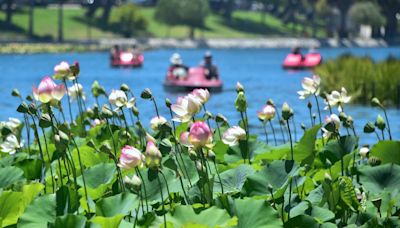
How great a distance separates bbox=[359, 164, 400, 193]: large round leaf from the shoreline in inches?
3284

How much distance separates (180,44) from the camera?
4424 inches

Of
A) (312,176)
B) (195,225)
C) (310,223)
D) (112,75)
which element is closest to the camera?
(195,225)

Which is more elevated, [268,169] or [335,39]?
[268,169]

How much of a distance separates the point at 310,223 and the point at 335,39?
12680 centimetres

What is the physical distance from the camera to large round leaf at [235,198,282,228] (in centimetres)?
454

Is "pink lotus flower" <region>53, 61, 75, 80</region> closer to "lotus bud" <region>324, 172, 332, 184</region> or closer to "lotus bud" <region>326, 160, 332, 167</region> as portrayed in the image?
"lotus bud" <region>326, 160, 332, 167</region>

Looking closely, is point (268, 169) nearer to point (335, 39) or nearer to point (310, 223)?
point (310, 223)

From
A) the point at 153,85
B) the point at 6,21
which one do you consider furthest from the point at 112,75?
the point at 6,21

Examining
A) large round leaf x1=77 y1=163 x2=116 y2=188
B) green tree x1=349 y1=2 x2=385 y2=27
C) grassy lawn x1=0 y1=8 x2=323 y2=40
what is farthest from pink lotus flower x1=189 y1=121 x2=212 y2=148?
green tree x1=349 y1=2 x2=385 y2=27

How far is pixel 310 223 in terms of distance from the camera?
15.5 ft

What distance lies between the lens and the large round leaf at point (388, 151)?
6.29m

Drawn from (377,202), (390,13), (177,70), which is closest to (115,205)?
(377,202)

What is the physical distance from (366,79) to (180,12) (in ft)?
302

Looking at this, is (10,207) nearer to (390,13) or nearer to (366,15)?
(366,15)
